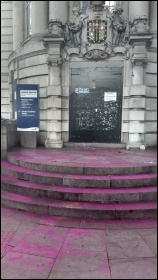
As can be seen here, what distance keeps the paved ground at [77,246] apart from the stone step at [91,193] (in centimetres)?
56

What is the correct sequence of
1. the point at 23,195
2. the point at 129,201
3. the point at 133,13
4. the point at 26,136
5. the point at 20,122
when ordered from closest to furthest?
the point at 133,13 → the point at 129,201 → the point at 23,195 → the point at 20,122 → the point at 26,136

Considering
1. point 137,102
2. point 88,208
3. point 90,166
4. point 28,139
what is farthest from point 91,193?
point 137,102

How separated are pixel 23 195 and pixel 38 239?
6.13 feet

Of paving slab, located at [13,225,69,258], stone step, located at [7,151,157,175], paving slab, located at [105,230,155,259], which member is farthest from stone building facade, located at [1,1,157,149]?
paving slab, located at [13,225,69,258]

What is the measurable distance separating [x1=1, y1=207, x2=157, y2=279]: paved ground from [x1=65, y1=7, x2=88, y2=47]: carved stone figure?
6.95 metres

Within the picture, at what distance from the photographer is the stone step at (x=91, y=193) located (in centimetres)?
538

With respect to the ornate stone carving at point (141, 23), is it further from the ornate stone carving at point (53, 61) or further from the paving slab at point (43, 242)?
the paving slab at point (43, 242)

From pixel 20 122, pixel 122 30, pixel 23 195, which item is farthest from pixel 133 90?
pixel 23 195

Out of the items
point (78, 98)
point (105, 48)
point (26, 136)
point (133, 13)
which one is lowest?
point (26, 136)

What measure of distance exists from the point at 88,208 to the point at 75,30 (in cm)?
687

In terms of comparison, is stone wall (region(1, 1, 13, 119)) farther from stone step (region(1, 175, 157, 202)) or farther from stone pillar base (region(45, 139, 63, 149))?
stone pillar base (region(45, 139, 63, 149))

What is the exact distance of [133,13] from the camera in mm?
3979

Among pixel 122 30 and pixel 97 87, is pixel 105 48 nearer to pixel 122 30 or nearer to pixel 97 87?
pixel 122 30

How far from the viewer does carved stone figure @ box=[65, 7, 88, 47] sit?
878cm
